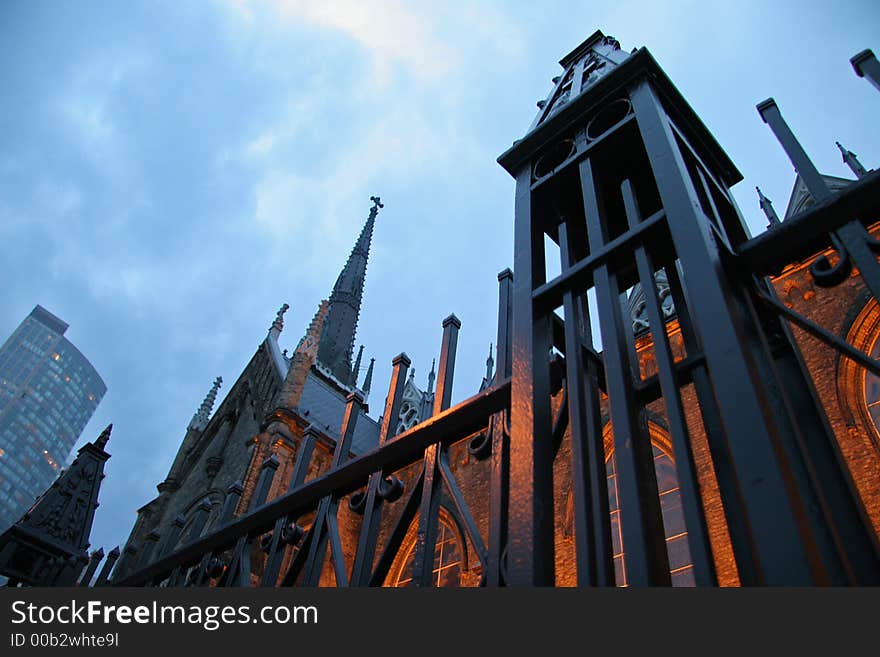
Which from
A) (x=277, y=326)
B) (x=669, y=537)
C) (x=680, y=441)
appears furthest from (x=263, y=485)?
(x=277, y=326)

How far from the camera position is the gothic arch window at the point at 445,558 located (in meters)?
9.92

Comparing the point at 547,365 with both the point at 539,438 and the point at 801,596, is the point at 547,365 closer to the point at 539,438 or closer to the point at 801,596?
the point at 539,438

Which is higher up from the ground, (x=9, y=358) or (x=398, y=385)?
(x=9, y=358)

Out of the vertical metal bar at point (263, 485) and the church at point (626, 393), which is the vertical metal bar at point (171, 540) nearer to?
the church at point (626, 393)

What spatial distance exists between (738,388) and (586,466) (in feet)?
1.40

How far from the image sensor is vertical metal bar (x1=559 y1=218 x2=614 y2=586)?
54.6 inches

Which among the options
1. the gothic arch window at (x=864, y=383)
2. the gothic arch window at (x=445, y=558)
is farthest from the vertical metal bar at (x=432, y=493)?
the gothic arch window at (x=445, y=558)

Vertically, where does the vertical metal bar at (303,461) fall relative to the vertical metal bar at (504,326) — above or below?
below

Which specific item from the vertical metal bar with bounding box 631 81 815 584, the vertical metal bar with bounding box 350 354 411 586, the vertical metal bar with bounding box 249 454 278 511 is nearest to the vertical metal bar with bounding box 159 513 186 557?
the vertical metal bar with bounding box 249 454 278 511

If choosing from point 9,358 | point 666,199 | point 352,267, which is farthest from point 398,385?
point 9,358

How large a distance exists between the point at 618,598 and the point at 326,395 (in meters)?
19.3

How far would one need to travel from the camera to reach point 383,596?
1255 mm

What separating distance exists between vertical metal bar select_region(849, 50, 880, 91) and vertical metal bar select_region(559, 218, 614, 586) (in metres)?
1.02

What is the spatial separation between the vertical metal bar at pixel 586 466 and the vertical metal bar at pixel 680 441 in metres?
0.20
